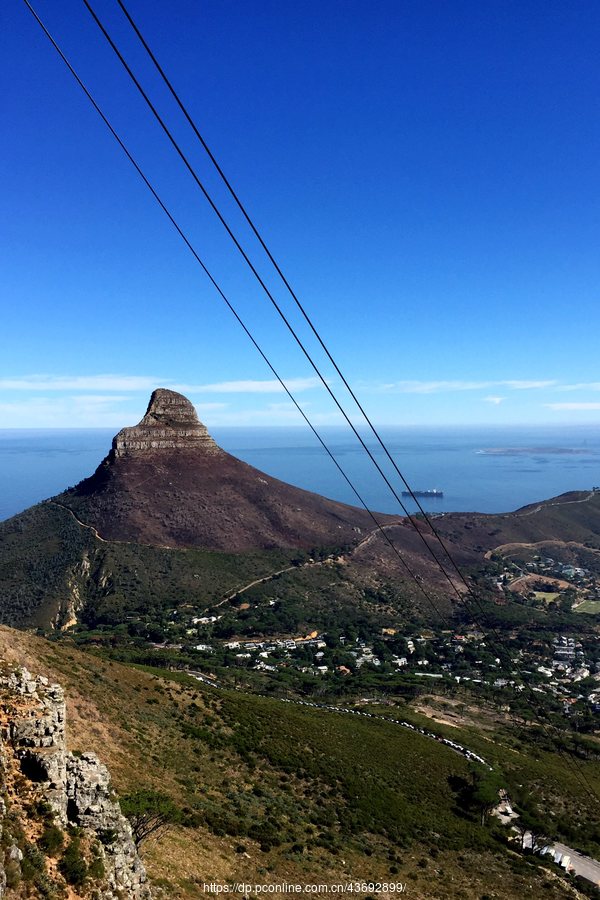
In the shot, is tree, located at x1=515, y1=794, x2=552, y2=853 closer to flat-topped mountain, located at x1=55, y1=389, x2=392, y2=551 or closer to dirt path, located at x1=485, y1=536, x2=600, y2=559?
flat-topped mountain, located at x1=55, y1=389, x2=392, y2=551

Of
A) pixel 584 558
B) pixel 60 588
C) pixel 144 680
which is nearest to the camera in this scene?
pixel 144 680

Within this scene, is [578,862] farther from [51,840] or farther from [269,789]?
[51,840]

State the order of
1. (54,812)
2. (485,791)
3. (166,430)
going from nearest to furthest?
(54,812) → (485,791) → (166,430)

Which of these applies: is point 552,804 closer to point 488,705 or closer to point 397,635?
point 488,705

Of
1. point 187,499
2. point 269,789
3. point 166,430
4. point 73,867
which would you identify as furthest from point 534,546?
point 73,867

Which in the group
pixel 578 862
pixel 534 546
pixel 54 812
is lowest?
pixel 534 546

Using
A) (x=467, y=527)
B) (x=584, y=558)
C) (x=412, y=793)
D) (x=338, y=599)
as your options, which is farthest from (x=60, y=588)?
(x=584, y=558)
